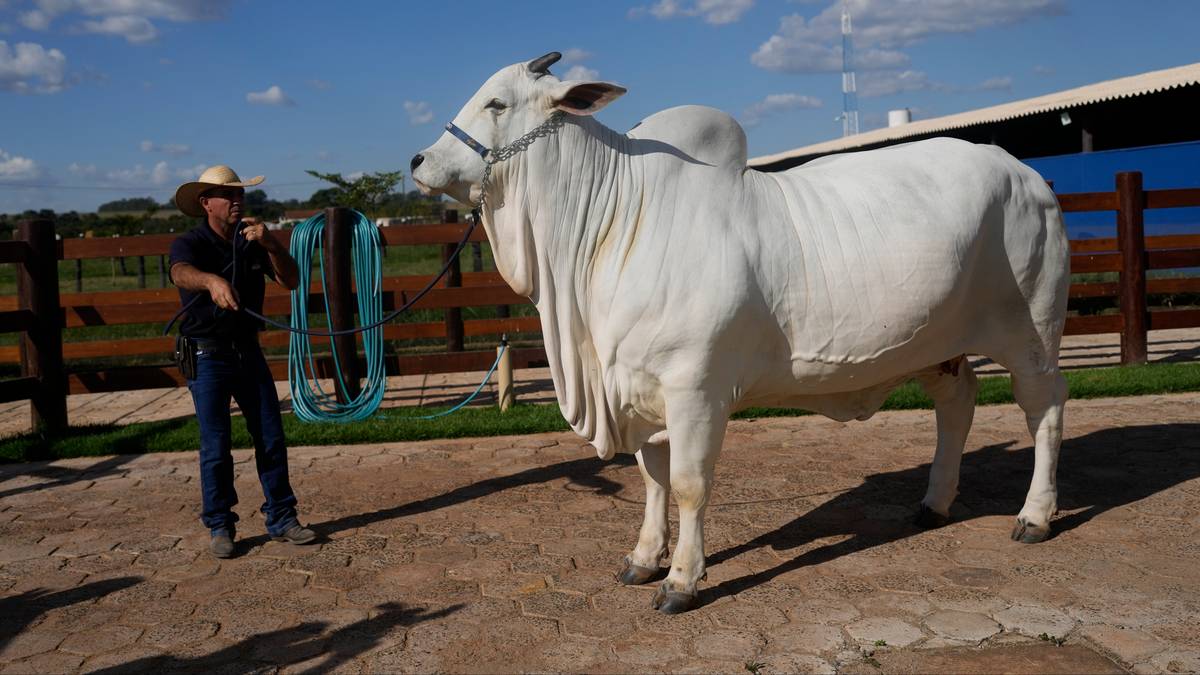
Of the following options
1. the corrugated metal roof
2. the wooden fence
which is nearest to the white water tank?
the corrugated metal roof

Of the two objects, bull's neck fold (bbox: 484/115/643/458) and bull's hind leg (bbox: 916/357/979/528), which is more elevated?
bull's neck fold (bbox: 484/115/643/458)

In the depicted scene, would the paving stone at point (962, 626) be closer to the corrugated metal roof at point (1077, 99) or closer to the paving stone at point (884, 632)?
the paving stone at point (884, 632)

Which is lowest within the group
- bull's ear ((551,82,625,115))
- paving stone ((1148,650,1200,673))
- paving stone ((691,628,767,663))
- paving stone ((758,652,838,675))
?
paving stone ((1148,650,1200,673))

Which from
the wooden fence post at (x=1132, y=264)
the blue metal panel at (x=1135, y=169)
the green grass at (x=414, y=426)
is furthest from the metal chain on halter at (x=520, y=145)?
the blue metal panel at (x=1135, y=169)

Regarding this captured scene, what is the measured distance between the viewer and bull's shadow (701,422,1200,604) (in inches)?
188

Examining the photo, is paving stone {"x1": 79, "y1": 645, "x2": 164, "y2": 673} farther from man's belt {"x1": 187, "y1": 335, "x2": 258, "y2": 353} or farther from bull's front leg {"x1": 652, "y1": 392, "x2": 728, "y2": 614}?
bull's front leg {"x1": 652, "y1": 392, "x2": 728, "y2": 614}

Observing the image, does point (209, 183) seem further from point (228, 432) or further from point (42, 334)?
point (42, 334)

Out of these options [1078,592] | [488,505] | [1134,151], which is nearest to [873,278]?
[1078,592]

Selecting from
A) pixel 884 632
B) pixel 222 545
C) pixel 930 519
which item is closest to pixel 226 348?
pixel 222 545

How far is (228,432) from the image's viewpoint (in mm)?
5086

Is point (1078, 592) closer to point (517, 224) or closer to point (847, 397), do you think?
point (847, 397)

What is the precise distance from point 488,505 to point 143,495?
2116 mm

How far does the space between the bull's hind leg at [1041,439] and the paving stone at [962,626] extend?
991 millimetres

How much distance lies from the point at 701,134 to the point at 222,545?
9.64 feet
